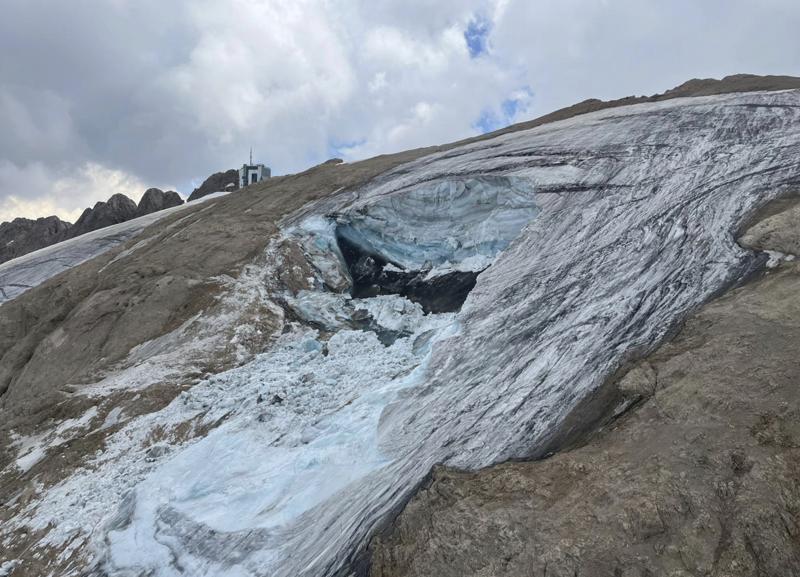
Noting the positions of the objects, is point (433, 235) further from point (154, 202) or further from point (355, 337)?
point (154, 202)

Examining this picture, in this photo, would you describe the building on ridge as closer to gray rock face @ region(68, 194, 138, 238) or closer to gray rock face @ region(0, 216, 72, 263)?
gray rock face @ region(68, 194, 138, 238)

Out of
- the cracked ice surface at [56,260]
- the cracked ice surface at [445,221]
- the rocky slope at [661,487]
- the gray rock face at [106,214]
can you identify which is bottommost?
the rocky slope at [661,487]

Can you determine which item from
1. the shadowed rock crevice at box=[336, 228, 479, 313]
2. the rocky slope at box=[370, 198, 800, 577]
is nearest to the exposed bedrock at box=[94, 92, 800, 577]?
the shadowed rock crevice at box=[336, 228, 479, 313]

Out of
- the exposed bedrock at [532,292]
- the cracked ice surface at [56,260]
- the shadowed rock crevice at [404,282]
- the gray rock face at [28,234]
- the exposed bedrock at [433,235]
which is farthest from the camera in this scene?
the gray rock face at [28,234]

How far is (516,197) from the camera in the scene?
60.3ft

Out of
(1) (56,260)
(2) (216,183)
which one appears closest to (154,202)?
(2) (216,183)

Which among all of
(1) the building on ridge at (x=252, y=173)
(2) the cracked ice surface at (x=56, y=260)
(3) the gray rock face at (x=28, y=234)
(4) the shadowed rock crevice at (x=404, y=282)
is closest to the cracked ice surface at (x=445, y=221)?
(4) the shadowed rock crevice at (x=404, y=282)

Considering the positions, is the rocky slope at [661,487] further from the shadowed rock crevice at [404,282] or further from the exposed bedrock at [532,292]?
the shadowed rock crevice at [404,282]

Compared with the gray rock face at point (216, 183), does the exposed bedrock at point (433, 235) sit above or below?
below

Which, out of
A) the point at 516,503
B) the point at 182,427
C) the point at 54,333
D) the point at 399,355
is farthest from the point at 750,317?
the point at 54,333

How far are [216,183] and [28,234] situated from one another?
2110 centimetres

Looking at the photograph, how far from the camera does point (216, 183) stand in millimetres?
61062

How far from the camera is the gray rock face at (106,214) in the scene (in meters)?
51.9

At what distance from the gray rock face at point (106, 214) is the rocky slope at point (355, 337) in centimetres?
3095
